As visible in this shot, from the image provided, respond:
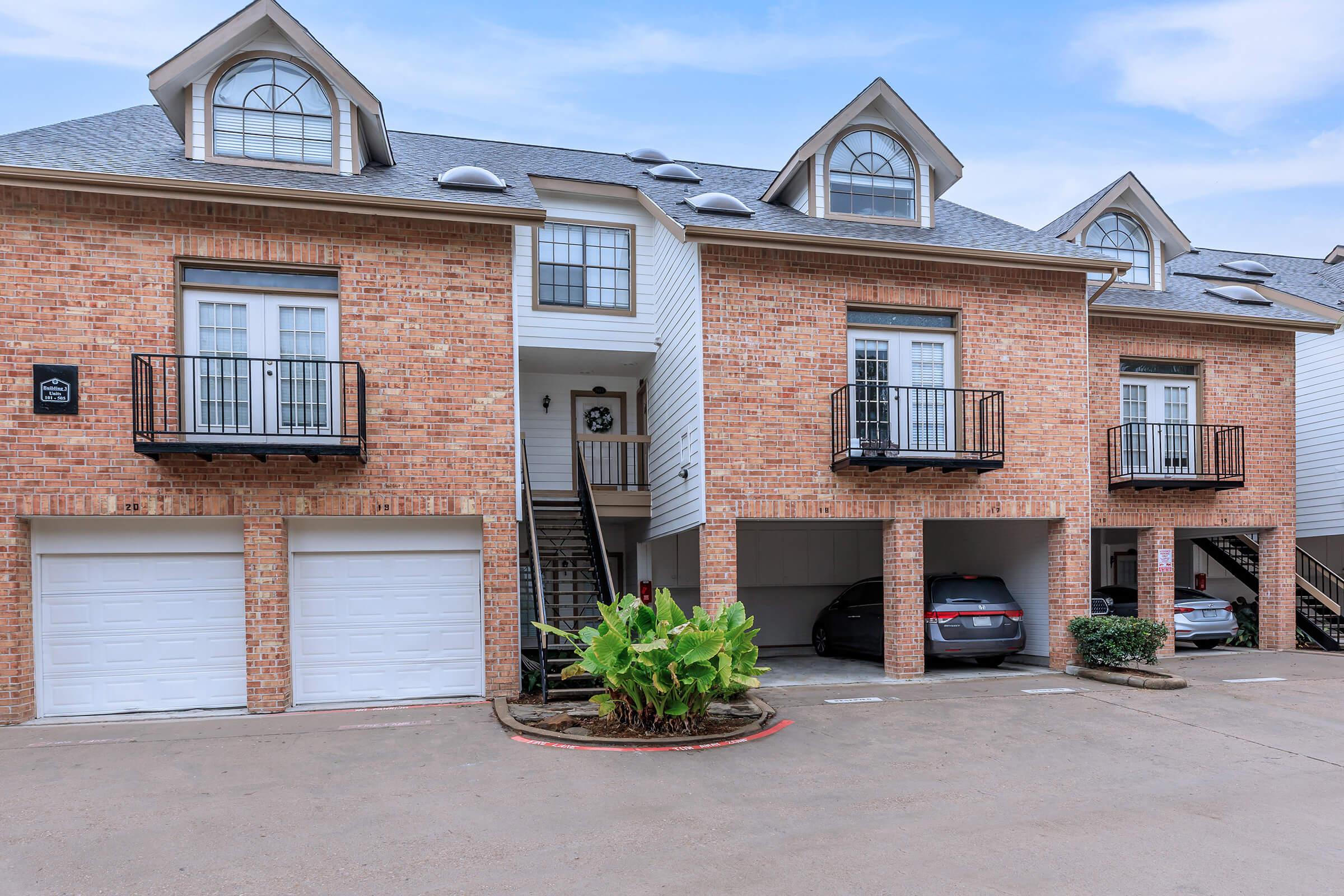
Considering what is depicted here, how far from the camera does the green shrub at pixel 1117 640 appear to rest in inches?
456

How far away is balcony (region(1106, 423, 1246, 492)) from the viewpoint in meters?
13.9

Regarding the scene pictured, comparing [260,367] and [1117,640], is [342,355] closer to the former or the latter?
[260,367]

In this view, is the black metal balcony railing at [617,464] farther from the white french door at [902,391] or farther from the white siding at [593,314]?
the white french door at [902,391]

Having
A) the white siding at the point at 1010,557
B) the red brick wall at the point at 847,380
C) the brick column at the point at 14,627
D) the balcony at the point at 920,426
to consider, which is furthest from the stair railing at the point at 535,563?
the white siding at the point at 1010,557

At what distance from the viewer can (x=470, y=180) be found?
11281 mm

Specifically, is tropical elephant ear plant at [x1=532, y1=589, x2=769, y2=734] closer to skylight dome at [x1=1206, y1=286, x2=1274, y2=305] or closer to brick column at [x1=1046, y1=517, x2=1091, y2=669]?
brick column at [x1=1046, y1=517, x2=1091, y2=669]

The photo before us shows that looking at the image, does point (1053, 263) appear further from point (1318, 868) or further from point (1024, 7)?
point (1318, 868)

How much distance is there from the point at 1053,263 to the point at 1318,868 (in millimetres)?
8872

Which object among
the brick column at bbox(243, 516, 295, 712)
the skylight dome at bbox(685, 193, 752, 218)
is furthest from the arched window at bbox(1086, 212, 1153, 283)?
the brick column at bbox(243, 516, 295, 712)

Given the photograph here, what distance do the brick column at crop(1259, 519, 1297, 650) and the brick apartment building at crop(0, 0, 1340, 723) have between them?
7cm

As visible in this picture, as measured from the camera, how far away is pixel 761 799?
21.7 feet

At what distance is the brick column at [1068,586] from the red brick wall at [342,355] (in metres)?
7.62

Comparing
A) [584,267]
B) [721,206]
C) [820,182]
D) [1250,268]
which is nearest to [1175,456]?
[1250,268]

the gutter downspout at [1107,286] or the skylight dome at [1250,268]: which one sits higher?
the skylight dome at [1250,268]
